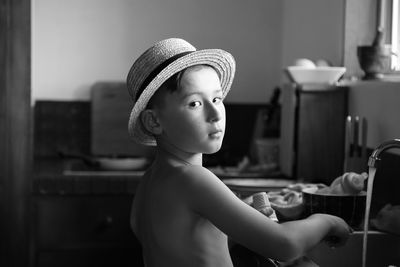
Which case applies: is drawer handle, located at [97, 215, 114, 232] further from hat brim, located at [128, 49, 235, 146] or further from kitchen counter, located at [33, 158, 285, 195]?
hat brim, located at [128, 49, 235, 146]

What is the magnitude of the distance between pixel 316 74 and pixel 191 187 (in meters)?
1.60

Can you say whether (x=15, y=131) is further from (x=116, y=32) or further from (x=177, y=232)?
(x=177, y=232)

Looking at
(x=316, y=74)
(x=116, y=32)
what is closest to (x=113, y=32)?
(x=116, y=32)

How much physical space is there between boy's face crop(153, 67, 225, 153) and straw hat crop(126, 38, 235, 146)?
0.03 meters

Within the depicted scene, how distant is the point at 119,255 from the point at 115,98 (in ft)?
2.94

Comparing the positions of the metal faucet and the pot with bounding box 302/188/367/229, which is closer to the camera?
the metal faucet

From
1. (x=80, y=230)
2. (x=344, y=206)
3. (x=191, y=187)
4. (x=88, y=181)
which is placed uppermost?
(x=191, y=187)

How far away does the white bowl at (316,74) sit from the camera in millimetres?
2918

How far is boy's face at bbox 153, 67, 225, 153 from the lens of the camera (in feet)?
4.78

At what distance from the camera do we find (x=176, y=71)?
146 centimetres

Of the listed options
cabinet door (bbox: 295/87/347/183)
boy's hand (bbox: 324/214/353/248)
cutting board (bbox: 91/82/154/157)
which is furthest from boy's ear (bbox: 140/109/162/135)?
cutting board (bbox: 91/82/154/157)

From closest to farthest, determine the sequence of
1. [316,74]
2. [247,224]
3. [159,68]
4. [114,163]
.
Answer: [247,224] < [159,68] < [316,74] < [114,163]

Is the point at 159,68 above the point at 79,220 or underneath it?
above

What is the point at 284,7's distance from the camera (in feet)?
13.0
